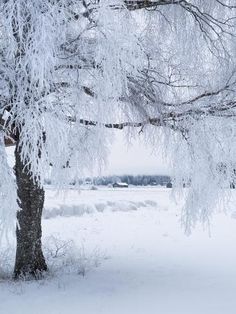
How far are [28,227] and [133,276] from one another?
5.96ft

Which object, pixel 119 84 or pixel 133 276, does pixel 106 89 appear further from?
pixel 133 276

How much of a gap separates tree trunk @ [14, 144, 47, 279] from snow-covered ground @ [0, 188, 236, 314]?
0.31 meters

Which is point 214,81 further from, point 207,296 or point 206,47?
point 207,296

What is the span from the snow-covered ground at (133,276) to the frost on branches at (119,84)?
1110mm

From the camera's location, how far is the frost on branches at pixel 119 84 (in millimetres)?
5398

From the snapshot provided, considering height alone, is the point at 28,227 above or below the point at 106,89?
below

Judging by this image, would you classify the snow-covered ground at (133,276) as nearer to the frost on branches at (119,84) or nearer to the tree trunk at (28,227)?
the tree trunk at (28,227)

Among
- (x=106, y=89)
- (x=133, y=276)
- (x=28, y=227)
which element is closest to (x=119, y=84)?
(x=106, y=89)

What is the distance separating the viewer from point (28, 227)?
7.71m

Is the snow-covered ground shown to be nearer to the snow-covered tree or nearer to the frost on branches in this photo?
the snow-covered tree

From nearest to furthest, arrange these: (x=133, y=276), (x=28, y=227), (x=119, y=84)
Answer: (x=119, y=84) < (x=28, y=227) < (x=133, y=276)

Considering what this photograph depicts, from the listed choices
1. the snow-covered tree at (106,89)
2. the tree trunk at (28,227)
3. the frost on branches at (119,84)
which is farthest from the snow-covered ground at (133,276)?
the frost on branches at (119,84)

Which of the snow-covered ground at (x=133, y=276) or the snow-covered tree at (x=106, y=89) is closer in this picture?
the snow-covered tree at (x=106, y=89)

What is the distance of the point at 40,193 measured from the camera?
25.5ft
